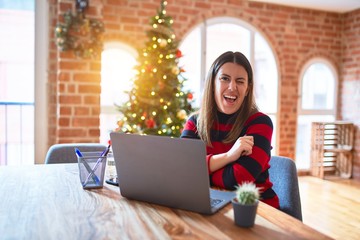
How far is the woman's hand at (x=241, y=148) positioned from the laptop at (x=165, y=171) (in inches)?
7.6

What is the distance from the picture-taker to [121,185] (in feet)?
3.71

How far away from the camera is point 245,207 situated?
34.3 inches

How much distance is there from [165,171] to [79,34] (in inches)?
104

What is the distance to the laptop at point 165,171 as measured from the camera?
95cm

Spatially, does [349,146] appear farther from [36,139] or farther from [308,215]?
[36,139]

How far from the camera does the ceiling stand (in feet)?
15.0

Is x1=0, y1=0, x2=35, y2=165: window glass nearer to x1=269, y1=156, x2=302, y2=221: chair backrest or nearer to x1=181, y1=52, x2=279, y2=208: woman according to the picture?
x1=181, y1=52, x2=279, y2=208: woman

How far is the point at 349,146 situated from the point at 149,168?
4.64m

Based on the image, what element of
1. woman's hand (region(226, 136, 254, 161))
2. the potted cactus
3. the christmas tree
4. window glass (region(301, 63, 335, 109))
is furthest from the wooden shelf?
the potted cactus

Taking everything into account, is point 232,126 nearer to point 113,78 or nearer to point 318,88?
point 113,78

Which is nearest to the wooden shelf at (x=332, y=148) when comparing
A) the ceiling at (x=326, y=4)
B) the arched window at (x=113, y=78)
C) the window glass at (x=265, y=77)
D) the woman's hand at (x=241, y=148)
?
the window glass at (x=265, y=77)

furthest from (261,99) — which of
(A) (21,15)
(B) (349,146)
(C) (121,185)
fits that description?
(C) (121,185)

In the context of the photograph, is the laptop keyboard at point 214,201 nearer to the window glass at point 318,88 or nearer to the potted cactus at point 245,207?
the potted cactus at point 245,207

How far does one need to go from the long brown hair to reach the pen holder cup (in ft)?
1.56
